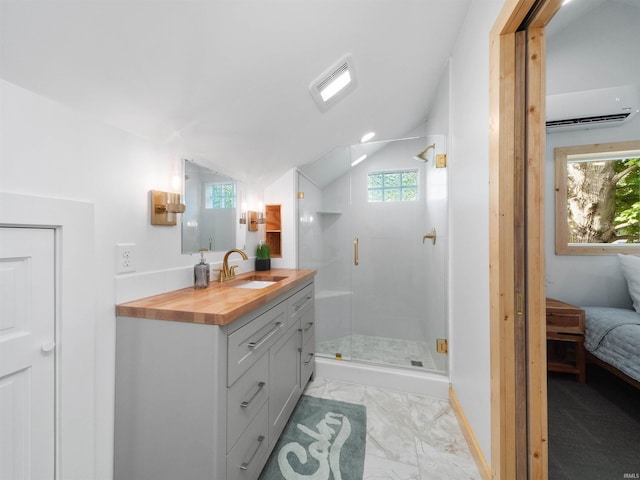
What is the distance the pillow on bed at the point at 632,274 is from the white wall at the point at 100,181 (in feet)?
7.49

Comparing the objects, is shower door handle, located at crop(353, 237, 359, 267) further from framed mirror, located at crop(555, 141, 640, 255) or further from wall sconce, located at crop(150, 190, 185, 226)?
wall sconce, located at crop(150, 190, 185, 226)

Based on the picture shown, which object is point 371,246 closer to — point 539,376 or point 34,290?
point 539,376

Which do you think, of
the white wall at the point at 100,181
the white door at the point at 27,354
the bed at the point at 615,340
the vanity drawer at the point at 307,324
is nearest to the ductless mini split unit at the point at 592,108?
the bed at the point at 615,340

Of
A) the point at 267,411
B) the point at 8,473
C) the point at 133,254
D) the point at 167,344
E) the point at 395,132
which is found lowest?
the point at 267,411

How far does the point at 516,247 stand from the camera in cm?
100

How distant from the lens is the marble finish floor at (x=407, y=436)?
1.25 m

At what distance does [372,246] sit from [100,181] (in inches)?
89.0

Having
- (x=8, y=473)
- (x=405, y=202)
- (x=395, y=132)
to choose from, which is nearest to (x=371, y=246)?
(x=405, y=202)

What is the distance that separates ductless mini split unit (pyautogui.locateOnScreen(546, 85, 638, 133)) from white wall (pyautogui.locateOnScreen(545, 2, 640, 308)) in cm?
4

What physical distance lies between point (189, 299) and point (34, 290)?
19.8 inches

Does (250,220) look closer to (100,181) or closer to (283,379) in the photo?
(100,181)

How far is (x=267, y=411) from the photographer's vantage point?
4.09ft

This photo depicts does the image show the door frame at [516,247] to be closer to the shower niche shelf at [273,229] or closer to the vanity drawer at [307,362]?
the vanity drawer at [307,362]

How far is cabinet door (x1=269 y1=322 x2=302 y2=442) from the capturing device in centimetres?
131
